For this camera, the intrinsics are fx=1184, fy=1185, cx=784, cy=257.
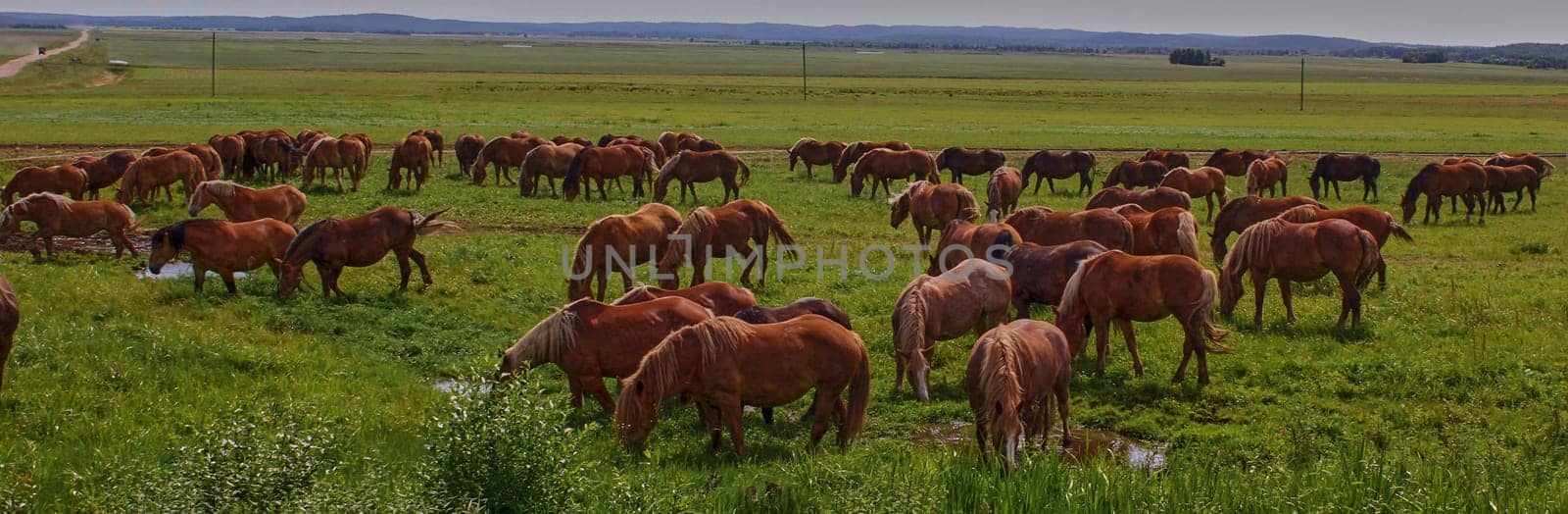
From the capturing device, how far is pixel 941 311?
10.9m

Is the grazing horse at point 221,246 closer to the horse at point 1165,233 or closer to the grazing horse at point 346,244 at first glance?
the grazing horse at point 346,244

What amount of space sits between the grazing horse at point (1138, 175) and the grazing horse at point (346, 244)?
17.1 metres

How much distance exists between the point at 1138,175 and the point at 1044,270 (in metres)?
15.7

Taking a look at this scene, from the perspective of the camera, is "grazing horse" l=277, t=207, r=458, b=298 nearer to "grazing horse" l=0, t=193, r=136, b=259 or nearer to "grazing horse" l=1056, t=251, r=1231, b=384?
"grazing horse" l=0, t=193, r=136, b=259

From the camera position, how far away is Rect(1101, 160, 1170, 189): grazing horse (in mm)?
26766

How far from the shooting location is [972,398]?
8328 mm

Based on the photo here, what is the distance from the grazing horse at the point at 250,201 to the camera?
18547mm

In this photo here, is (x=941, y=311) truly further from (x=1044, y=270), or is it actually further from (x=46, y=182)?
(x=46, y=182)

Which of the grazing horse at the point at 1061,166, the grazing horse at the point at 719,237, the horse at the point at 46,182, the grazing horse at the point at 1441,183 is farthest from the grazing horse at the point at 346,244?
the grazing horse at the point at 1441,183

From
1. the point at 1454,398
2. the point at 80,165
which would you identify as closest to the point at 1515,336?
the point at 1454,398

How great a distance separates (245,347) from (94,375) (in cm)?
145

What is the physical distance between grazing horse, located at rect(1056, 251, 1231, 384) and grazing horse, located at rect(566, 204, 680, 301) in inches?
220

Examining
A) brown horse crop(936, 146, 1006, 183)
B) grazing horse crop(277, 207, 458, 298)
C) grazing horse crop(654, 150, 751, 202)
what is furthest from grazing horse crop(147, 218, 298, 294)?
brown horse crop(936, 146, 1006, 183)

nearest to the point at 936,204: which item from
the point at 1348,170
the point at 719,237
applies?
the point at 719,237
